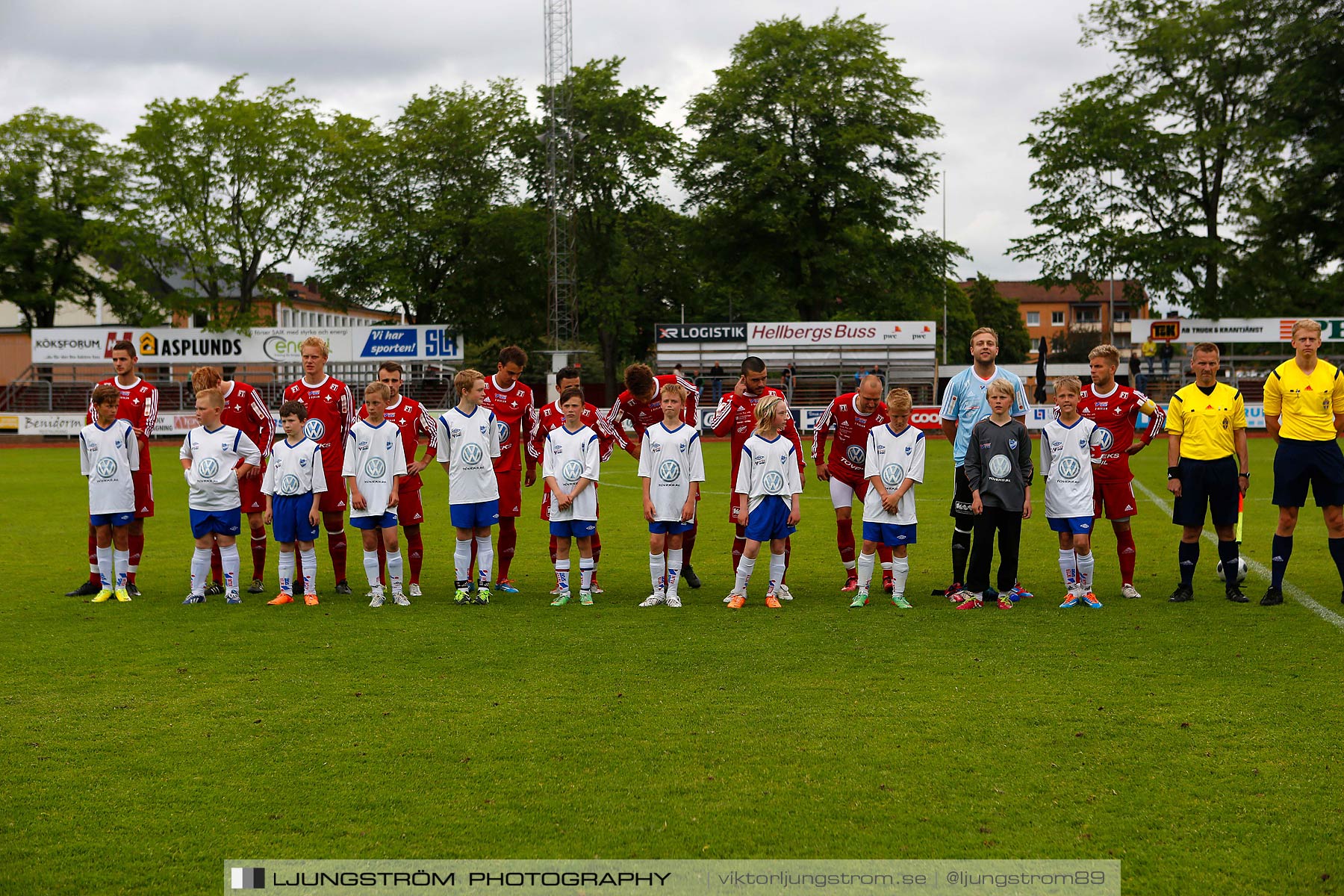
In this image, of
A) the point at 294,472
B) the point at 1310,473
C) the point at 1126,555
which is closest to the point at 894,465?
the point at 1126,555

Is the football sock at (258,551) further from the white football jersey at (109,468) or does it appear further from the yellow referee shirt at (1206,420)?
the yellow referee shirt at (1206,420)

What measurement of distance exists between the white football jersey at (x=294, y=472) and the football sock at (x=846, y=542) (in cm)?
451

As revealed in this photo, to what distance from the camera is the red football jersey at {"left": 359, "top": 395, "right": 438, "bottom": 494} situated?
9.39m

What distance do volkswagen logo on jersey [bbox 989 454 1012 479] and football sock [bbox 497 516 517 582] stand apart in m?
4.12

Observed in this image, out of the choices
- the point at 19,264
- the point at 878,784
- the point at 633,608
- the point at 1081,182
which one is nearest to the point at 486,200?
the point at 19,264

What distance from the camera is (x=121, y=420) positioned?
31.7 feet

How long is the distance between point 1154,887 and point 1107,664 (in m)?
3.25

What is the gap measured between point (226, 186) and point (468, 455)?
41234 mm

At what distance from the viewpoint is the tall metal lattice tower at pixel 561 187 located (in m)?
46.4

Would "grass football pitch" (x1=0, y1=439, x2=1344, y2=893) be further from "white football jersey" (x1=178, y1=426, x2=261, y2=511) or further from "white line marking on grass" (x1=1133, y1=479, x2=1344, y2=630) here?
"white football jersey" (x1=178, y1=426, x2=261, y2=511)

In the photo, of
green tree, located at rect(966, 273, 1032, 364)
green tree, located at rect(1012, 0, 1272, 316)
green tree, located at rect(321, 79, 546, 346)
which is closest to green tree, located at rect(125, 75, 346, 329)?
green tree, located at rect(321, 79, 546, 346)

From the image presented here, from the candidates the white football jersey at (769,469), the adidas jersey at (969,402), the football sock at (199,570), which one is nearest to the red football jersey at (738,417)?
the white football jersey at (769,469)

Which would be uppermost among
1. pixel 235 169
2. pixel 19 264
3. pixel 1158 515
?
pixel 235 169

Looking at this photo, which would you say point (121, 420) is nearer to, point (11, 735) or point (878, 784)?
point (11, 735)
